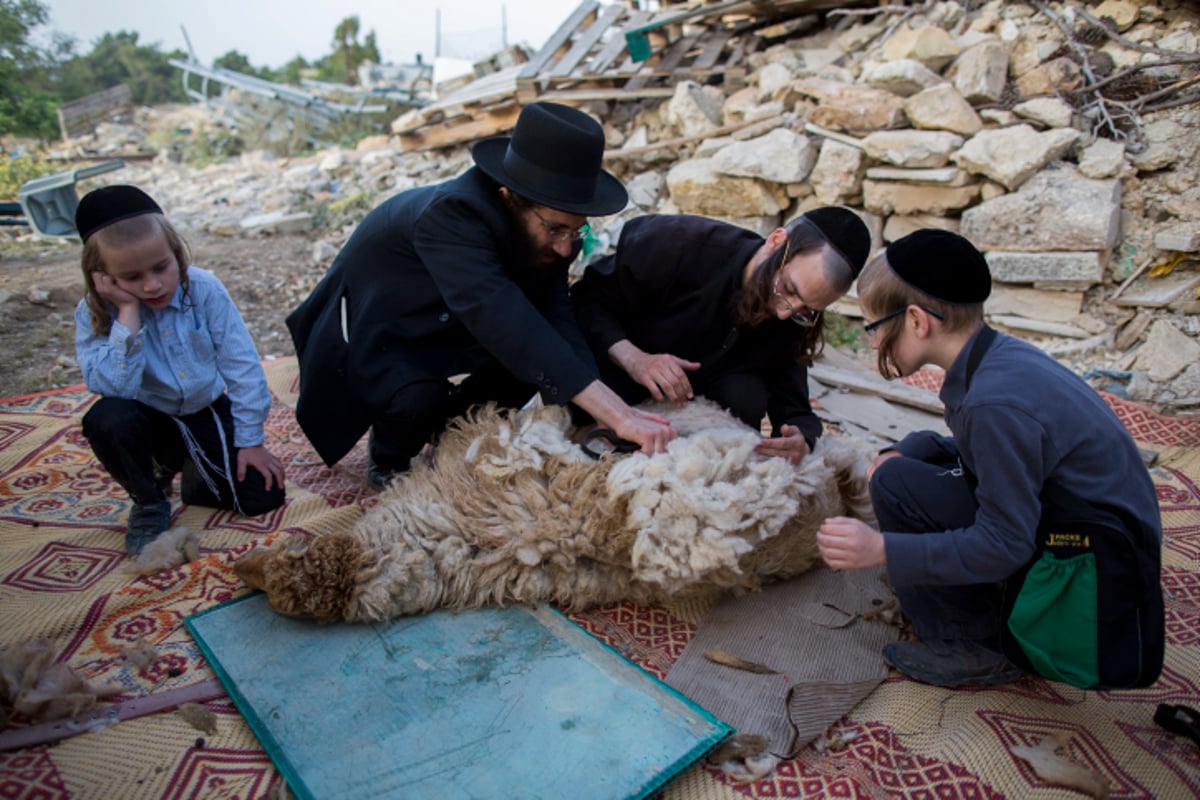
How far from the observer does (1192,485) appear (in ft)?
9.90

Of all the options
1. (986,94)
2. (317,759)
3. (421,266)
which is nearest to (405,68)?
(986,94)

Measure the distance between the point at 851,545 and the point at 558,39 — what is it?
7.76 m

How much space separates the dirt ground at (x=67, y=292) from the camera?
4113mm

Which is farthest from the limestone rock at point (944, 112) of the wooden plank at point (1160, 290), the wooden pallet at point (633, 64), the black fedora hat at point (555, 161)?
the black fedora hat at point (555, 161)

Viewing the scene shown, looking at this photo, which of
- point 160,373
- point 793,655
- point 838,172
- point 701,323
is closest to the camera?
point 793,655

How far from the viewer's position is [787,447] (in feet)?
7.91

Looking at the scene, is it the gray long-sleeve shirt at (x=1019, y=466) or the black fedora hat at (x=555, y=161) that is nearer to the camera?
the gray long-sleeve shirt at (x=1019, y=466)

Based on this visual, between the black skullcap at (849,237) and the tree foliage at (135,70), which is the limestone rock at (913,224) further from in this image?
the tree foliage at (135,70)

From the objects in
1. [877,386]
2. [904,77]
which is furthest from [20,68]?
[877,386]

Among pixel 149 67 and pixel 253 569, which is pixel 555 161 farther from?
pixel 149 67

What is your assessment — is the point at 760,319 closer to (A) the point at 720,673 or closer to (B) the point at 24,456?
(A) the point at 720,673

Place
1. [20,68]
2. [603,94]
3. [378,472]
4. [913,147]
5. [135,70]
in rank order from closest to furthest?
[378,472] → [913,147] → [603,94] → [20,68] → [135,70]

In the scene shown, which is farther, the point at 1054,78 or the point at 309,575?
A: the point at 1054,78

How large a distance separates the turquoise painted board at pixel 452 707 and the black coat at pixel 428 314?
0.82 m
